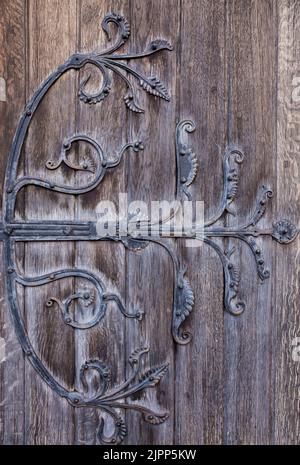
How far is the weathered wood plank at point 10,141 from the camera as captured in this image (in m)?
0.82

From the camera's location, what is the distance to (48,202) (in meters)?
0.84

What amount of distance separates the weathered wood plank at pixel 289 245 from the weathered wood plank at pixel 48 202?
42 cm

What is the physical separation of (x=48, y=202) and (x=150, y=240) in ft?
0.70

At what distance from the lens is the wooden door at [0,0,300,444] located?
2.72 ft

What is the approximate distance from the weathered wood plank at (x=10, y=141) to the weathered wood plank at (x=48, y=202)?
0.7 inches

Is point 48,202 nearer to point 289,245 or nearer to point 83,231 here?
point 83,231

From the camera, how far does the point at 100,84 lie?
0.84 m

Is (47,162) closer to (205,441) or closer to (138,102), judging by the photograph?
(138,102)

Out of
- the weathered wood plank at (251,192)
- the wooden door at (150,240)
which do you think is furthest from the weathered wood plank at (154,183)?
the weathered wood plank at (251,192)

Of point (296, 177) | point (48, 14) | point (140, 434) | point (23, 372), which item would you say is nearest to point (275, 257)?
point (296, 177)

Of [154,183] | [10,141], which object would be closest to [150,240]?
[154,183]

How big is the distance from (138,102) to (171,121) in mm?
→ 75

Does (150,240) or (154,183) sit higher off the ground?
(154,183)

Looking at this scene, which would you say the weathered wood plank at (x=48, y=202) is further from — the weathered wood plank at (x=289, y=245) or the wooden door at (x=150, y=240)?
the weathered wood plank at (x=289, y=245)
